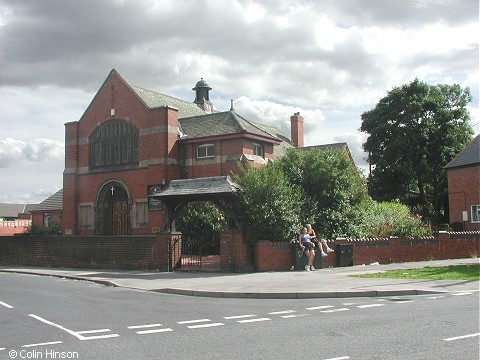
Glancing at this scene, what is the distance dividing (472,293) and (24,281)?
47.8ft

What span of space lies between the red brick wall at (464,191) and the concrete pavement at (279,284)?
1763cm

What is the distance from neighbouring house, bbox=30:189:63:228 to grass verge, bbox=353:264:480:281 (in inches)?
1325

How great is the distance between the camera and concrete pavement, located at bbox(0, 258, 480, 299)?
13.1 metres

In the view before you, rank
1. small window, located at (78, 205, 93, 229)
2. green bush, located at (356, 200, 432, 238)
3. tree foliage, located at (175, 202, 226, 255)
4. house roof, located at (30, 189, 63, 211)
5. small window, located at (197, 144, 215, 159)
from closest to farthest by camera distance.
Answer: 1. green bush, located at (356, 200, 432, 238)
2. tree foliage, located at (175, 202, 226, 255)
3. small window, located at (197, 144, 215, 159)
4. small window, located at (78, 205, 93, 229)
5. house roof, located at (30, 189, 63, 211)

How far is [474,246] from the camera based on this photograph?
987 inches

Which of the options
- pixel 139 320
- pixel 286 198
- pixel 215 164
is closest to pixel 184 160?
pixel 215 164

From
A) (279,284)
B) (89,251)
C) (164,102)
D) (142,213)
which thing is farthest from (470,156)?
(89,251)

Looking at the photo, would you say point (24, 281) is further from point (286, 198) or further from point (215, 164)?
point (215, 164)

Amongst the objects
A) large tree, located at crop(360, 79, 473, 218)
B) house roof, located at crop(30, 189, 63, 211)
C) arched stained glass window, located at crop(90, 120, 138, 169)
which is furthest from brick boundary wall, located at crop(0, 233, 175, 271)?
large tree, located at crop(360, 79, 473, 218)

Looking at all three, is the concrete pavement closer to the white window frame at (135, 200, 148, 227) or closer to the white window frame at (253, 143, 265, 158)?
the white window frame at (135, 200, 148, 227)

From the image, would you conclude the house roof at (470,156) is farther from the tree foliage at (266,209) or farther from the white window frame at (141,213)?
the white window frame at (141,213)

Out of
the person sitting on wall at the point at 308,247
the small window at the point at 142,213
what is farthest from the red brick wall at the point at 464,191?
the small window at the point at 142,213

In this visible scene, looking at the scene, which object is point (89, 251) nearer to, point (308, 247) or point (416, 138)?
point (308, 247)

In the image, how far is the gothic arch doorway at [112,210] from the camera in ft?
106
